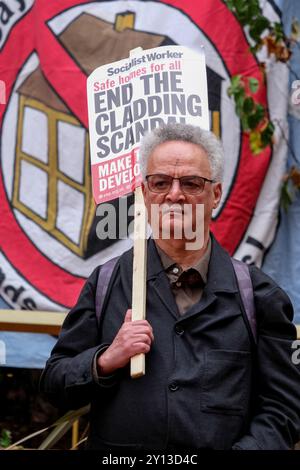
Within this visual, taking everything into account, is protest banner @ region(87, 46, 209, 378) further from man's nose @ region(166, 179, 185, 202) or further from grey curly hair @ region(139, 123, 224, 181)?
man's nose @ region(166, 179, 185, 202)

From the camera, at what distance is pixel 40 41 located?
166 inches

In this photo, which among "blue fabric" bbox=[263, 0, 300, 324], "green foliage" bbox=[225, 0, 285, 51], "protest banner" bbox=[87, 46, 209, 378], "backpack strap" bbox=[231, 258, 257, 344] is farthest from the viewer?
"blue fabric" bbox=[263, 0, 300, 324]

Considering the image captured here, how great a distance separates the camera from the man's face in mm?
2502

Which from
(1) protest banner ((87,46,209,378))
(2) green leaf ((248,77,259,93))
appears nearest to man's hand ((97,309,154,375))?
(1) protest banner ((87,46,209,378))

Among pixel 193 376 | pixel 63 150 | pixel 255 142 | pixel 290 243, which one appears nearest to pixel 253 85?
pixel 255 142

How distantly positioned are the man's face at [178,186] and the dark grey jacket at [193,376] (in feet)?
0.54

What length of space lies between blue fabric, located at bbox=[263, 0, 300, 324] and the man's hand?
1882 mm

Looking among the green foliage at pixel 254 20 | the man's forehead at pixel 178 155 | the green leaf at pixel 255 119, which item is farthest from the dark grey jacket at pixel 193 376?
the green foliage at pixel 254 20

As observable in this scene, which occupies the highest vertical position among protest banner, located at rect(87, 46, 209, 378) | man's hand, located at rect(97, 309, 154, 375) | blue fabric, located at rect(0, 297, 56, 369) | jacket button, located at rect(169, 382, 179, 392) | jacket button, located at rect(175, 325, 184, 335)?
protest banner, located at rect(87, 46, 209, 378)

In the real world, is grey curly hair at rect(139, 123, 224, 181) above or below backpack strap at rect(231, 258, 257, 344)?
above

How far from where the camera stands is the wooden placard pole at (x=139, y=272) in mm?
2344
